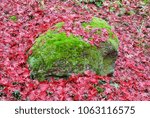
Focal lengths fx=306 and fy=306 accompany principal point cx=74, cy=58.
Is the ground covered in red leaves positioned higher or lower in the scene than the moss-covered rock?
lower

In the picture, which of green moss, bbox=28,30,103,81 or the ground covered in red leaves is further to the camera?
green moss, bbox=28,30,103,81

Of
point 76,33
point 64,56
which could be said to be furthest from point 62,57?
point 76,33

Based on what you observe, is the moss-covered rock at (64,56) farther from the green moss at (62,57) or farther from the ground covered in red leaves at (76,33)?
the ground covered in red leaves at (76,33)

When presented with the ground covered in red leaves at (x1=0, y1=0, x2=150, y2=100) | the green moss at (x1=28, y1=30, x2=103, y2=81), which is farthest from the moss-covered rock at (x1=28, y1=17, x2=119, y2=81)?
the ground covered in red leaves at (x1=0, y1=0, x2=150, y2=100)

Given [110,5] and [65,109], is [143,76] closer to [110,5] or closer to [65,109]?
[65,109]

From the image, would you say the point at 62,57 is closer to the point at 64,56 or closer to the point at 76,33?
the point at 64,56

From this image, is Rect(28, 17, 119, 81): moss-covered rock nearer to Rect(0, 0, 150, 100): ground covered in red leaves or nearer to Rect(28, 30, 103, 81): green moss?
Rect(28, 30, 103, 81): green moss

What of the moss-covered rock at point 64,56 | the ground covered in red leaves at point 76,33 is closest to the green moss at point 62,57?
the moss-covered rock at point 64,56
